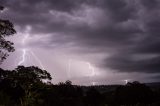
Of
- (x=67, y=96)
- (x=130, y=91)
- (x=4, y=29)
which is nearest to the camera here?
(x=4, y=29)

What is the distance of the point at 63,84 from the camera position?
99.7m

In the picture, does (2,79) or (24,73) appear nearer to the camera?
(24,73)

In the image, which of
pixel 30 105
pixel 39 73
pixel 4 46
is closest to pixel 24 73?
pixel 39 73

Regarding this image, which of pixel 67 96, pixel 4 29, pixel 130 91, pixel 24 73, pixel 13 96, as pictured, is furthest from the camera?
pixel 130 91

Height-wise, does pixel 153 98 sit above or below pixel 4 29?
below

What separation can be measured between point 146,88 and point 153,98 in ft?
13.1

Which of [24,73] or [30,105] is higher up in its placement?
[24,73]

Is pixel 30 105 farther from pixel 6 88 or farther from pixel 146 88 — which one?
pixel 146 88

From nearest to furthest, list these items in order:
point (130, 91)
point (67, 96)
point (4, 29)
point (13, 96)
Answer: point (4, 29)
point (13, 96)
point (67, 96)
point (130, 91)

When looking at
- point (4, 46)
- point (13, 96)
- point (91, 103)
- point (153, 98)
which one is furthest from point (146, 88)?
point (4, 46)

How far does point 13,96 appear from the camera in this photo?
7450cm

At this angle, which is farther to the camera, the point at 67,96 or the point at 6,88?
the point at 67,96

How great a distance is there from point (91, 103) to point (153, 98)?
75.9ft

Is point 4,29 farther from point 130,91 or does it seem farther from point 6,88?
point 130,91
